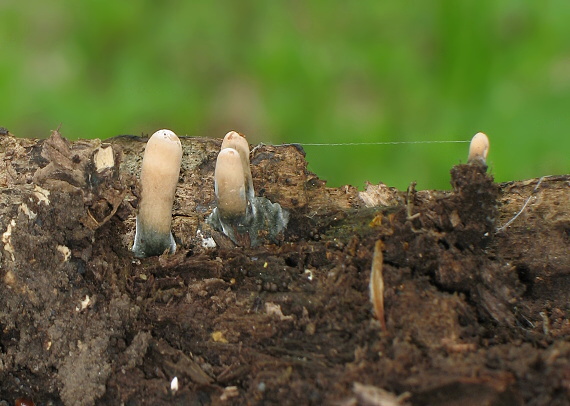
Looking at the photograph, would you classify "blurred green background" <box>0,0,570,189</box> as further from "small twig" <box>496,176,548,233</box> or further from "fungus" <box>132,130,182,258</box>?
"fungus" <box>132,130,182,258</box>

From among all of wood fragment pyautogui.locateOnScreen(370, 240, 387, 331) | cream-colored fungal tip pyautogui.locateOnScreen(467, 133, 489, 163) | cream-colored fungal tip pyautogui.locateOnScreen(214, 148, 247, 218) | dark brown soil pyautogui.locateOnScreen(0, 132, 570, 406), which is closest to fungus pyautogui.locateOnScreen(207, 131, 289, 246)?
cream-colored fungal tip pyautogui.locateOnScreen(214, 148, 247, 218)

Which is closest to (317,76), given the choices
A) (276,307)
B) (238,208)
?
(238,208)

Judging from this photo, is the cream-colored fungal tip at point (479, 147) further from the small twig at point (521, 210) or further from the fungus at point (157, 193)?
the fungus at point (157, 193)

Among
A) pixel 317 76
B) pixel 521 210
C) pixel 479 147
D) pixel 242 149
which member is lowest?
pixel 521 210

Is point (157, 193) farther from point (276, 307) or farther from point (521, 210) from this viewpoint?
point (521, 210)

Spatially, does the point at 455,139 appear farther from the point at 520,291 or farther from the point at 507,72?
the point at 520,291

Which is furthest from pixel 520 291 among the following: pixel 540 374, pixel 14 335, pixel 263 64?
pixel 263 64

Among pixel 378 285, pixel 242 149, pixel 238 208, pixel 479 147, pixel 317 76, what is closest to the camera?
pixel 378 285
